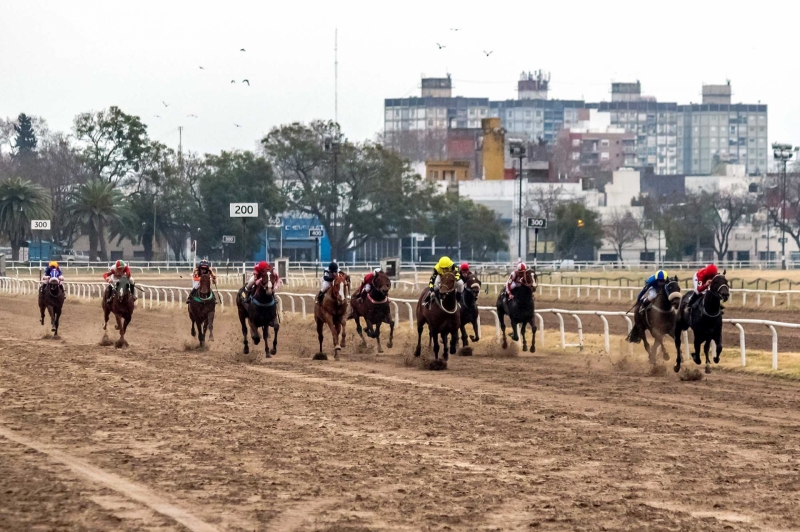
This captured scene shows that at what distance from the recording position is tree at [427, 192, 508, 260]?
82250 millimetres

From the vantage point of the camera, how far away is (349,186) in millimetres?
78875

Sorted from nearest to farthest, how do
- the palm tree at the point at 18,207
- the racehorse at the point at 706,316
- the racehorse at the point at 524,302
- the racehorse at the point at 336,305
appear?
the racehorse at the point at 706,316 → the racehorse at the point at 336,305 → the racehorse at the point at 524,302 → the palm tree at the point at 18,207

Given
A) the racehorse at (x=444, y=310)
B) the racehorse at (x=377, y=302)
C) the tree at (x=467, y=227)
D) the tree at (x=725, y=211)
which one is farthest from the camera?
the tree at (x=725, y=211)

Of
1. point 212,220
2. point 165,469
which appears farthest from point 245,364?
point 212,220

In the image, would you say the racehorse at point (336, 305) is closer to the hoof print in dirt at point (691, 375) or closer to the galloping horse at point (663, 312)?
the galloping horse at point (663, 312)

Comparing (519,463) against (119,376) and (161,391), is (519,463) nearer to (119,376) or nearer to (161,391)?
(161,391)

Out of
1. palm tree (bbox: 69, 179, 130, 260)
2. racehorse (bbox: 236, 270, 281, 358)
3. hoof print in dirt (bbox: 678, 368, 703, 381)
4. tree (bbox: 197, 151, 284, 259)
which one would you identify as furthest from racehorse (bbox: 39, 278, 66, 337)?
palm tree (bbox: 69, 179, 130, 260)

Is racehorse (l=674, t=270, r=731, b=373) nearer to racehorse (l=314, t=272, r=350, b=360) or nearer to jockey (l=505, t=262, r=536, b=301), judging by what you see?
jockey (l=505, t=262, r=536, b=301)

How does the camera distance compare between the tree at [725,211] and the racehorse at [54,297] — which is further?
the tree at [725,211]

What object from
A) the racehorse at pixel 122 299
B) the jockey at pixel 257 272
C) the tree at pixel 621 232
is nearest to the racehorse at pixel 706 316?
the jockey at pixel 257 272

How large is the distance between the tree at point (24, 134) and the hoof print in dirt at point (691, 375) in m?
114

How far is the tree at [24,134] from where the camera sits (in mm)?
125188

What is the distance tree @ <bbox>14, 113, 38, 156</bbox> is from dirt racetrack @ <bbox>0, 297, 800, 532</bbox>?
111335mm

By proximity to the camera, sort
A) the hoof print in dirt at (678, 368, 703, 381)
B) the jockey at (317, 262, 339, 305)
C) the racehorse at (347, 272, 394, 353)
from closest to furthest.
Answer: the hoof print in dirt at (678, 368, 703, 381) < the jockey at (317, 262, 339, 305) < the racehorse at (347, 272, 394, 353)
